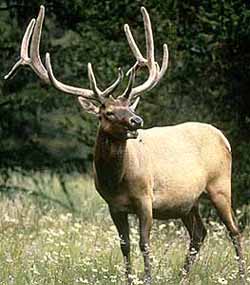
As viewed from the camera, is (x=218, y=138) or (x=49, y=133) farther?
(x=49, y=133)

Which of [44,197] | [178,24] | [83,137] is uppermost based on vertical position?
[178,24]

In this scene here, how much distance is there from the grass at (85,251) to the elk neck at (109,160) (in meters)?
0.67

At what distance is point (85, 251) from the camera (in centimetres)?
998

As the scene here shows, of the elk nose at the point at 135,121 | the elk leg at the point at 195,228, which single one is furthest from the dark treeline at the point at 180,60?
the elk nose at the point at 135,121

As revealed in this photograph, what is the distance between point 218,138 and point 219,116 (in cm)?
263

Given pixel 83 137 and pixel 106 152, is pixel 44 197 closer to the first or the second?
pixel 83 137

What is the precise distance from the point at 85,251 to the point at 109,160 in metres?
1.45

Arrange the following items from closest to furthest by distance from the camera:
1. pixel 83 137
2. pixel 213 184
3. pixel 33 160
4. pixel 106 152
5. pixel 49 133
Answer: pixel 106 152, pixel 213 184, pixel 83 137, pixel 33 160, pixel 49 133

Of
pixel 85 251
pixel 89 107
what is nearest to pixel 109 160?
pixel 89 107

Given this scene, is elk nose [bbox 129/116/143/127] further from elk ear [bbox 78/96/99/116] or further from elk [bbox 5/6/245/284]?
elk ear [bbox 78/96/99/116]

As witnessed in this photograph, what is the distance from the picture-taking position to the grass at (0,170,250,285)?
8.72 metres

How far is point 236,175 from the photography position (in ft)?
40.2

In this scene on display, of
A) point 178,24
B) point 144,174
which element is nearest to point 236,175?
point 178,24

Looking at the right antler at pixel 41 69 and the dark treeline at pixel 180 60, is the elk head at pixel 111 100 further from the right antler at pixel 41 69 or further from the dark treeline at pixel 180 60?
the dark treeline at pixel 180 60
